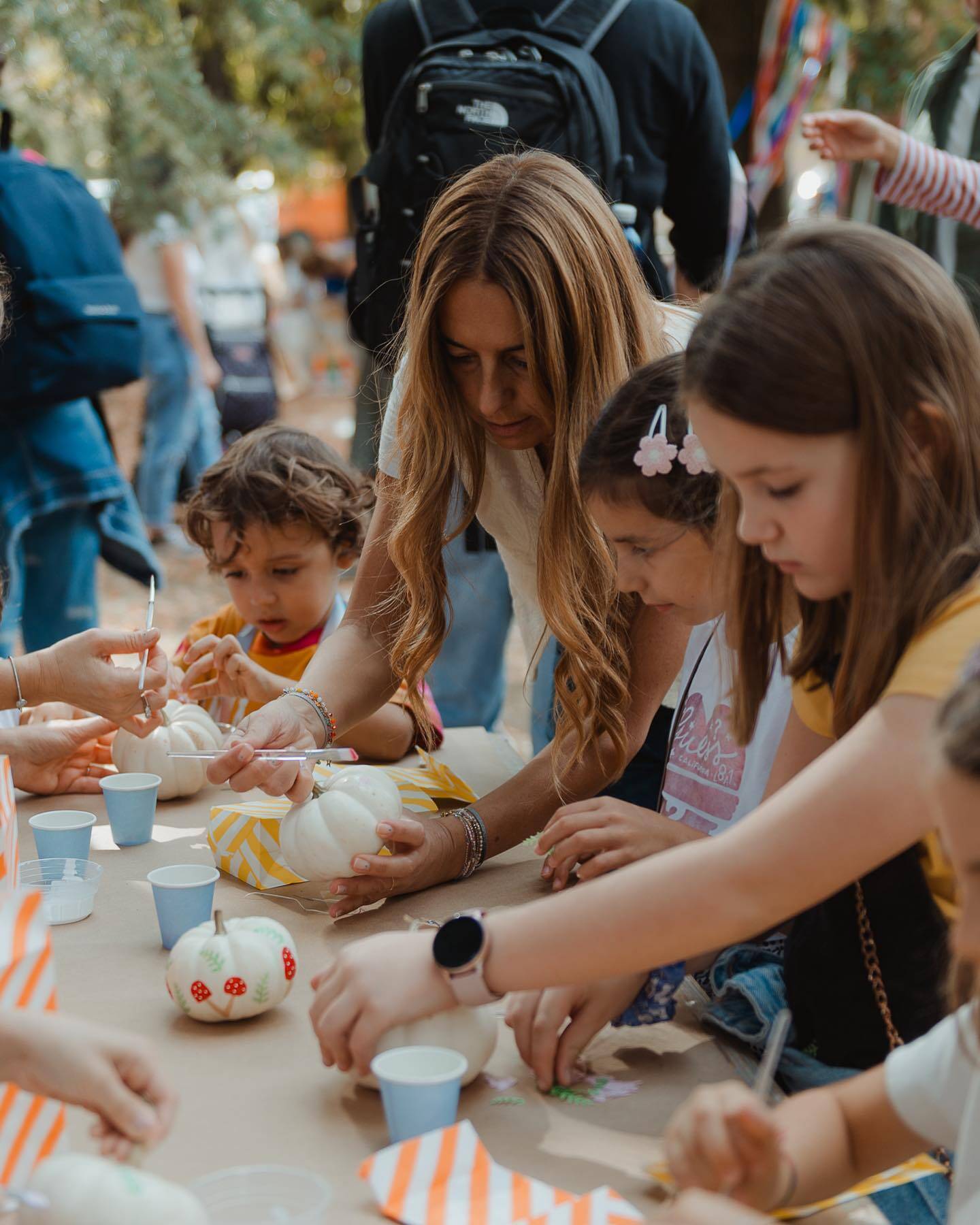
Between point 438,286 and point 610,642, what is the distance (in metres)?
0.60

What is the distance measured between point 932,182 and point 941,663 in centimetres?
207

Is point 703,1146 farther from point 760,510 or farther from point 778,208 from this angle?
point 778,208

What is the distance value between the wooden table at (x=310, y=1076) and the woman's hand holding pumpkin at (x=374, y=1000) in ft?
0.19

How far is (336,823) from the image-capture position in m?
1.70

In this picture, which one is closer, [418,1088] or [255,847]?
[418,1088]

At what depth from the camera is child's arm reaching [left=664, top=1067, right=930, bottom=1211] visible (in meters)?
0.96

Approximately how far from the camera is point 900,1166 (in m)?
1.15

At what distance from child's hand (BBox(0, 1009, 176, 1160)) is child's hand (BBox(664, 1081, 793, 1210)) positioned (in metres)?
0.41

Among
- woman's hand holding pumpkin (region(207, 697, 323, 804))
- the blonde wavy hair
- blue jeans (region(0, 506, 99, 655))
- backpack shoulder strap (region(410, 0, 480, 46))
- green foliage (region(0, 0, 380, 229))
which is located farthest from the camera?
green foliage (region(0, 0, 380, 229))

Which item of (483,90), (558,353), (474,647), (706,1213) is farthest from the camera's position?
(474,647)

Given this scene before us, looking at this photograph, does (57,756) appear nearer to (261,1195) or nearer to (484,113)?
(261,1195)

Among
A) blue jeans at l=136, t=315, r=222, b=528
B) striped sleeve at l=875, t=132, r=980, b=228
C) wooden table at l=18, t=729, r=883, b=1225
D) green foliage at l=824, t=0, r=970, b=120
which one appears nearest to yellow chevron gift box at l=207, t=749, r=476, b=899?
wooden table at l=18, t=729, r=883, b=1225

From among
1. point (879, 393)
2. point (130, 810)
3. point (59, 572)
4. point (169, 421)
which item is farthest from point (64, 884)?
point (169, 421)

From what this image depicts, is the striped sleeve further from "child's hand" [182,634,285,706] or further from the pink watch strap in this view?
the pink watch strap
